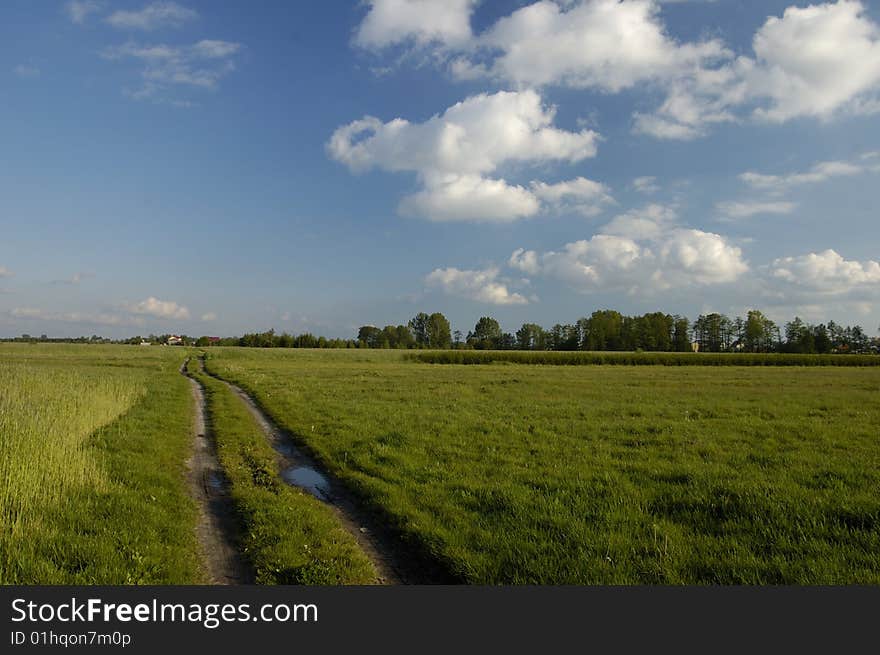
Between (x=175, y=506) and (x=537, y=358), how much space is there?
279 ft

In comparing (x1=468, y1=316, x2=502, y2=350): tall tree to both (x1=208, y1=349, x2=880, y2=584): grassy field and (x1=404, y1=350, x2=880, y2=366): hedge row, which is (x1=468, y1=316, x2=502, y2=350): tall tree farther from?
(x1=208, y1=349, x2=880, y2=584): grassy field

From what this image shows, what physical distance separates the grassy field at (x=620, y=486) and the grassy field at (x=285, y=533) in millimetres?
1173

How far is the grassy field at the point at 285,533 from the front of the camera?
6.80 metres

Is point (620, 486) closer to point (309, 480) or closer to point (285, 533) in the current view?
point (285, 533)

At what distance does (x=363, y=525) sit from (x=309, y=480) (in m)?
3.55

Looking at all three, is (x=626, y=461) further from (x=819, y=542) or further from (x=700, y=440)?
(x=819, y=542)

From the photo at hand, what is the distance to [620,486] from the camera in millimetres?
10492

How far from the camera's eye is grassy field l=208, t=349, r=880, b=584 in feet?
23.0

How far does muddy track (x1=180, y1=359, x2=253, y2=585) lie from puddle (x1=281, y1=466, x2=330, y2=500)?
149 centimetres

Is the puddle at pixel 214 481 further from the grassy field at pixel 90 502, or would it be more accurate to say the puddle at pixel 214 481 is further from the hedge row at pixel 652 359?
the hedge row at pixel 652 359

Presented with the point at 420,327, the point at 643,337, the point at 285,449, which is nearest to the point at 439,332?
the point at 420,327

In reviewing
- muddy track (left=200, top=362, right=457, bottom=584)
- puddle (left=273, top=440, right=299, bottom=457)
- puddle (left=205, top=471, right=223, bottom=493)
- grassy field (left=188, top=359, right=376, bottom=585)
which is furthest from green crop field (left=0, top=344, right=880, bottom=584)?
puddle (left=273, top=440, right=299, bottom=457)

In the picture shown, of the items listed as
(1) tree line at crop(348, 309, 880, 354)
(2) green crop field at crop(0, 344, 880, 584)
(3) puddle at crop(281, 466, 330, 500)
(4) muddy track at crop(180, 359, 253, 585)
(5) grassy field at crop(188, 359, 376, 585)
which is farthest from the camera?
(1) tree line at crop(348, 309, 880, 354)

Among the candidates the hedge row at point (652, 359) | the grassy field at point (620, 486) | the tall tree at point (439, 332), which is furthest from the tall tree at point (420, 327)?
the grassy field at point (620, 486)
